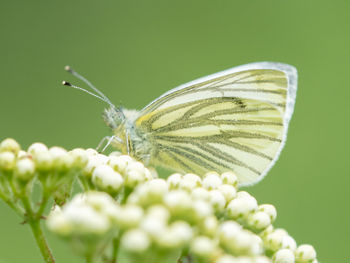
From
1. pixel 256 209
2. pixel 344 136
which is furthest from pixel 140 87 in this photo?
pixel 256 209

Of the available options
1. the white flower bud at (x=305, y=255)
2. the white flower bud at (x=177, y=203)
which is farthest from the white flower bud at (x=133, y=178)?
the white flower bud at (x=305, y=255)

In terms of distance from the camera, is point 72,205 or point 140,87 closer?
point 72,205

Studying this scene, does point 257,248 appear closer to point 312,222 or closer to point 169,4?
point 312,222

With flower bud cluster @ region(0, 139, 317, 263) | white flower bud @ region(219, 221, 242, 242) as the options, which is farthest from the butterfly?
white flower bud @ region(219, 221, 242, 242)

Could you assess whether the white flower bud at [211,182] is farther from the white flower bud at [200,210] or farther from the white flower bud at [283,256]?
the white flower bud at [200,210]

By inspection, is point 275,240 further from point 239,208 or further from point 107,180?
point 107,180

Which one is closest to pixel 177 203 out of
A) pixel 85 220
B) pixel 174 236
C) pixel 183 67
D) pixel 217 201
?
pixel 174 236
